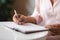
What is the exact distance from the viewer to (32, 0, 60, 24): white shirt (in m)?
1.26

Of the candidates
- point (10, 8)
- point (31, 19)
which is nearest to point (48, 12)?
point (31, 19)

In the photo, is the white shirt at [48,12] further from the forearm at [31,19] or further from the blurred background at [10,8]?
the blurred background at [10,8]

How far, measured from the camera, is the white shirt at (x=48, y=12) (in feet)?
4.15

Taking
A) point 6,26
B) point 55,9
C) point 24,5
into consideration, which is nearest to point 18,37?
point 6,26

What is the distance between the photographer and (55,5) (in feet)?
4.13

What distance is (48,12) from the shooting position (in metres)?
1.33

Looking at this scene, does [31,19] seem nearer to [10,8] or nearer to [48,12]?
[48,12]

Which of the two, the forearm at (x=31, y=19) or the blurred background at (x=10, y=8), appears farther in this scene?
the blurred background at (x=10, y=8)

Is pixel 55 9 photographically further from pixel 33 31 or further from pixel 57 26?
pixel 33 31

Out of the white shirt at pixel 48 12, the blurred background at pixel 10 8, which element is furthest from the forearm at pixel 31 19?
the blurred background at pixel 10 8

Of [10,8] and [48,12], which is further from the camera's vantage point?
[10,8]

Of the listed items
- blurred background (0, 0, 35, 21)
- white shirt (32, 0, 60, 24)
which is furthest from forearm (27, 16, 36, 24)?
blurred background (0, 0, 35, 21)

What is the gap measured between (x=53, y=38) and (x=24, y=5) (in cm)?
211

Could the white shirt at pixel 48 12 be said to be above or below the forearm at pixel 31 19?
above
